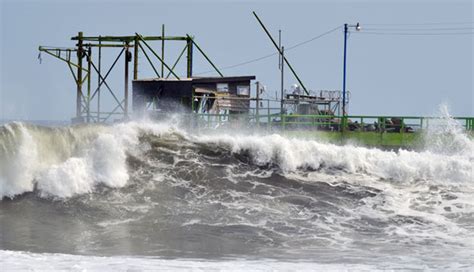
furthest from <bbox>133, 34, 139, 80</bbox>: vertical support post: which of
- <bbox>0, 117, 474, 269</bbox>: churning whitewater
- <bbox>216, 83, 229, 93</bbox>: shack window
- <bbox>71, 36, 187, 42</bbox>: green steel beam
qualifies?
<bbox>0, 117, 474, 269</bbox>: churning whitewater

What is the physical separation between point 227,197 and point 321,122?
39.4 ft

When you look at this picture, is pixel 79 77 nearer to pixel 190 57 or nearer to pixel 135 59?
pixel 135 59

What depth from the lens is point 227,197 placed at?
865 inches

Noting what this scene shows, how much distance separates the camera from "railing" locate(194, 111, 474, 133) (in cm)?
3178

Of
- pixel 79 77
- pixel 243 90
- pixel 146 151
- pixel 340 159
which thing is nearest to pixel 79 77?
pixel 79 77

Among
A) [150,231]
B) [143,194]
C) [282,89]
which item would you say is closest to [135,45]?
[282,89]

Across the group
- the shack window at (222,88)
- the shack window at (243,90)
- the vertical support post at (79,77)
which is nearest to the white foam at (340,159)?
the shack window at (222,88)

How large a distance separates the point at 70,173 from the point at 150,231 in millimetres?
4494

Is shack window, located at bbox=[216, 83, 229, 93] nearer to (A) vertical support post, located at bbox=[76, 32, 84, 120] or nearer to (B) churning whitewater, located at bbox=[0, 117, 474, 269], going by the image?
(B) churning whitewater, located at bbox=[0, 117, 474, 269]

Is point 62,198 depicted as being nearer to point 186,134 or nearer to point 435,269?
point 186,134

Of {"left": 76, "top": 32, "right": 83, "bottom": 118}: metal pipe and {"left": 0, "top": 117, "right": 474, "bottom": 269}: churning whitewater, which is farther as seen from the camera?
Answer: {"left": 76, "top": 32, "right": 83, "bottom": 118}: metal pipe

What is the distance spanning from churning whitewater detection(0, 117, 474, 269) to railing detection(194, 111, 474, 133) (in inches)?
90.9

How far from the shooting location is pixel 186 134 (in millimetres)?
27812

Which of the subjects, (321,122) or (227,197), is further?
(321,122)
